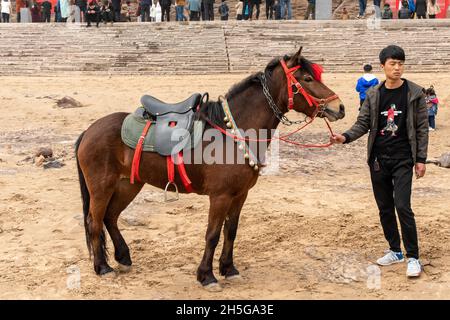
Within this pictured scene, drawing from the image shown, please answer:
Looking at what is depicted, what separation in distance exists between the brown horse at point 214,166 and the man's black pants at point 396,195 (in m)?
0.77

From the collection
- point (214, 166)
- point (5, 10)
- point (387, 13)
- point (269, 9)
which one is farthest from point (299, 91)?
point (5, 10)

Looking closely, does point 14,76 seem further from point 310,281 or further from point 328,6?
point 310,281

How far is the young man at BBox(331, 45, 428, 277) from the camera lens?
6.56 metres

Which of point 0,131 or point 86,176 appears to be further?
point 0,131

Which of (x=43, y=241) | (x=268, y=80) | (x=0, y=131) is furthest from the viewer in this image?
(x=0, y=131)

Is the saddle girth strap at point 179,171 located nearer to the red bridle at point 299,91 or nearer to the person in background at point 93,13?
the red bridle at point 299,91

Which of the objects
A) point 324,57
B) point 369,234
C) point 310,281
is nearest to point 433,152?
point 369,234

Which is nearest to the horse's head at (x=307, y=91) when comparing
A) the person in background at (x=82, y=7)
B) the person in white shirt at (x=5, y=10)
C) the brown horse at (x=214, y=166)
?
the brown horse at (x=214, y=166)

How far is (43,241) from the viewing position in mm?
8141

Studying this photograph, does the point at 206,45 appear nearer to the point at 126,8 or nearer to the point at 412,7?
the point at 412,7

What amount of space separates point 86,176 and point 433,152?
27.0ft

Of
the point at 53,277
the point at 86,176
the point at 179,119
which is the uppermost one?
the point at 179,119

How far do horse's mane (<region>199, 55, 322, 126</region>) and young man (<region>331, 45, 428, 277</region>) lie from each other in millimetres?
663

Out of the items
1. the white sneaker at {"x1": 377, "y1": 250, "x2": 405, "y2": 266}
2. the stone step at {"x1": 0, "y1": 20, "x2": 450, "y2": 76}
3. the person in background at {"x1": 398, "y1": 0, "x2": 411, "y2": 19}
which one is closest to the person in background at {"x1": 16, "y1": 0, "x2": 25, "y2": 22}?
the stone step at {"x1": 0, "y1": 20, "x2": 450, "y2": 76}
